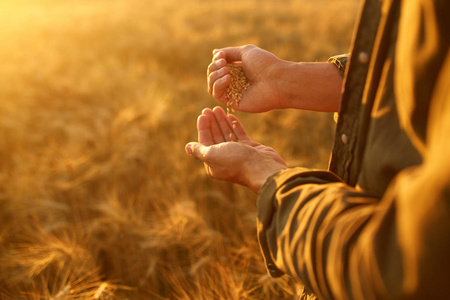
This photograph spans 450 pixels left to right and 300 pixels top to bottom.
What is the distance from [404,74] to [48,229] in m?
1.75

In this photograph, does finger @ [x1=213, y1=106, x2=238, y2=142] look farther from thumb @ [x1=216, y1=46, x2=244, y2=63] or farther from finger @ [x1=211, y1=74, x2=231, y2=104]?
thumb @ [x1=216, y1=46, x2=244, y2=63]

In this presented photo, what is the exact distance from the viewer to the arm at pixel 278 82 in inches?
42.2

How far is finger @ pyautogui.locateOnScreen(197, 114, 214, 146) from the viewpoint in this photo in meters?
1.16

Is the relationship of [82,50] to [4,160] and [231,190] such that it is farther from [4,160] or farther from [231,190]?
[231,190]

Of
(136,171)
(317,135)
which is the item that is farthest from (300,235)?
(317,135)

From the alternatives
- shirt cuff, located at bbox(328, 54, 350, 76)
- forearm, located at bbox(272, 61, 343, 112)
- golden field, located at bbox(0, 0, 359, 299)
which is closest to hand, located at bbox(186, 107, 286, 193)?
forearm, located at bbox(272, 61, 343, 112)

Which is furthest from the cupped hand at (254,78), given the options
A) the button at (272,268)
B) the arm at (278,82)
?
the button at (272,268)

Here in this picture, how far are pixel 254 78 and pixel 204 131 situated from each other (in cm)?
28

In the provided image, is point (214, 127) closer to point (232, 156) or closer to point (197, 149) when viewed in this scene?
point (197, 149)

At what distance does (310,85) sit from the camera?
1097mm

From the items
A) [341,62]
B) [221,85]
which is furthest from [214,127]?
[341,62]

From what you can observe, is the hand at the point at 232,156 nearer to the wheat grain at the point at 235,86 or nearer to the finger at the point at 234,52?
the wheat grain at the point at 235,86

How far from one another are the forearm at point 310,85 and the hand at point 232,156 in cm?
22

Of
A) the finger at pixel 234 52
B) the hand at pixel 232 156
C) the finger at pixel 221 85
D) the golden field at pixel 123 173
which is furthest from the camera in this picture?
the golden field at pixel 123 173
